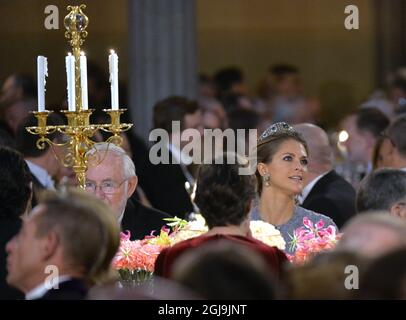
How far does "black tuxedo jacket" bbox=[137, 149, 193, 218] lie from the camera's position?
11.2 m

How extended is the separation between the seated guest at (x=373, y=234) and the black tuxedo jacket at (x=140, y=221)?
10.4ft

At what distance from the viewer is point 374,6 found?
22656mm

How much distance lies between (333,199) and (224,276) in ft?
15.5

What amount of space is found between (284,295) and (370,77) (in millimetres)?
17913

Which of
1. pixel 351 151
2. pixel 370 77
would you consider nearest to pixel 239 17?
pixel 370 77

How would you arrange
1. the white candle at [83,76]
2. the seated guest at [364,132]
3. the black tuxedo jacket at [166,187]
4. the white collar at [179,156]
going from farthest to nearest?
the seated guest at [364,132], the white collar at [179,156], the black tuxedo jacket at [166,187], the white candle at [83,76]

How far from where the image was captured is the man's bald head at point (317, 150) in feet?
33.2

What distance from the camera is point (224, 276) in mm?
4918

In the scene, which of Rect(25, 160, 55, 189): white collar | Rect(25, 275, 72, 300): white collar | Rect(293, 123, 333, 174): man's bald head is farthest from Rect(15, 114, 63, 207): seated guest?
Rect(25, 275, 72, 300): white collar

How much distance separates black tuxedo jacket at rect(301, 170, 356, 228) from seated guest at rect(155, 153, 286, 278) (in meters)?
2.72

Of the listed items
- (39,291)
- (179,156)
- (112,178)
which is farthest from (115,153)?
(179,156)

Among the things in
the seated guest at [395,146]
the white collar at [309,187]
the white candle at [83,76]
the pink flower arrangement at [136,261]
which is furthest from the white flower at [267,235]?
the seated guest at [395,146]

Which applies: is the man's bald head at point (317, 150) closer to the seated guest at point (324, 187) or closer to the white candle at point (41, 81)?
the seated guest at point (324, 187)
